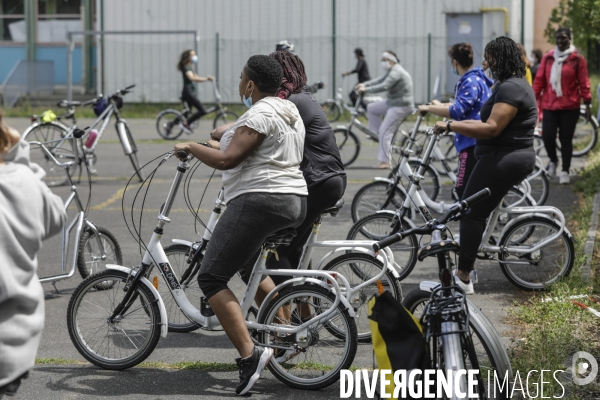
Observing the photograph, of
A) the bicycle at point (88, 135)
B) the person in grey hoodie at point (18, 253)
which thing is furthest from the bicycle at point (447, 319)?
the bicycle at point (88, 135)

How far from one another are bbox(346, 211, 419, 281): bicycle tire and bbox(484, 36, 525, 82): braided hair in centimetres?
170

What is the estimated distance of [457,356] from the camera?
3.97 metres

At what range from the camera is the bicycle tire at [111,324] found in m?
5.62

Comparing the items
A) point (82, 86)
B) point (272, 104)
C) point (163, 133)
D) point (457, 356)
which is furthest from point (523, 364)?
point (82, 86)

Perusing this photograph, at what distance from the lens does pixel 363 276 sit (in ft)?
19.7

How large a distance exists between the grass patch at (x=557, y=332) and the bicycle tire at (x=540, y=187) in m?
2.62

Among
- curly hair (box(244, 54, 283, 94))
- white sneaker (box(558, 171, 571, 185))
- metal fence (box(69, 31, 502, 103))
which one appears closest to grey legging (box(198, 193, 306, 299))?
curly hair (box(244, 54, 283, 94))

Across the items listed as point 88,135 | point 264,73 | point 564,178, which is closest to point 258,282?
point 264,73

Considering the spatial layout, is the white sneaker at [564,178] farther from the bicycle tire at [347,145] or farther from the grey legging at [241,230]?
the grey legging at [241,230]

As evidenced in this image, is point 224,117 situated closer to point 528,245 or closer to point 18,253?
point 528,245

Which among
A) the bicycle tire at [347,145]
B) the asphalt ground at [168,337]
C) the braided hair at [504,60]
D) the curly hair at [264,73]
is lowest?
the asphalt ground at [168,337]

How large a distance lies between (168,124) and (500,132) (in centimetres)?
1313

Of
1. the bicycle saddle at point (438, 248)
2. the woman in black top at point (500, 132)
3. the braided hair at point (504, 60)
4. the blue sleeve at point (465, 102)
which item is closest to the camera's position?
the bicycle saddle at point (438, 248)

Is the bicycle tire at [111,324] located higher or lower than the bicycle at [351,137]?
lower
